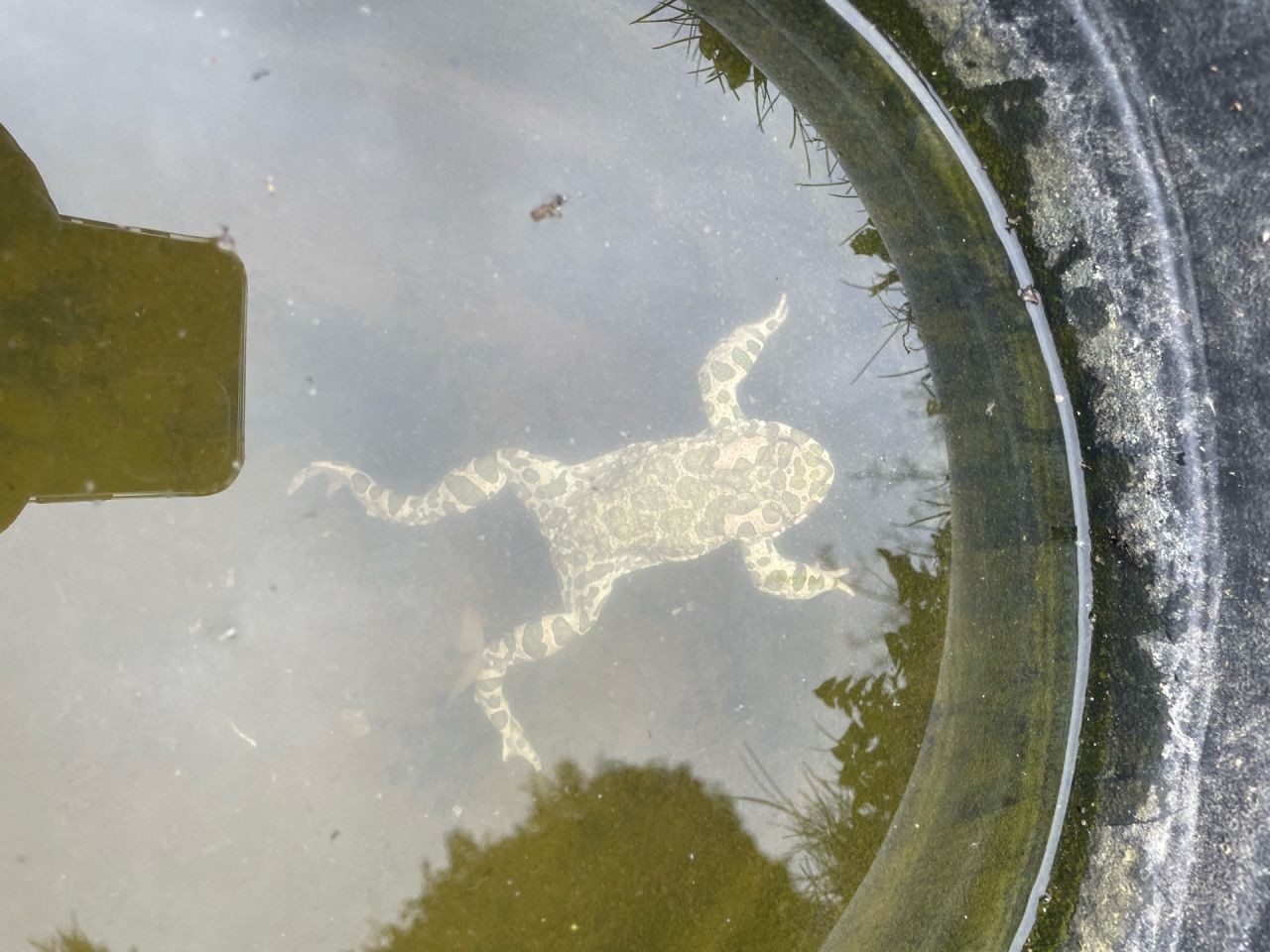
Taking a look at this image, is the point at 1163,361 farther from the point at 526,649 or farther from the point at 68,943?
the point at 68,943

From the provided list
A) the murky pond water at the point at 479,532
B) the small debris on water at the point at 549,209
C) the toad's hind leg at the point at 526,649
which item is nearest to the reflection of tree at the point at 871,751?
the murky pond water at the point at 479,532

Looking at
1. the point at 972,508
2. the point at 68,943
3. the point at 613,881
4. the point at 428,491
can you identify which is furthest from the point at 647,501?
the point at 68,943

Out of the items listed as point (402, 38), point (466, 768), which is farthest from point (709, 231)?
point (466, 768)

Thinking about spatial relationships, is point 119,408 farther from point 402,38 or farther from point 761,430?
point 761,430

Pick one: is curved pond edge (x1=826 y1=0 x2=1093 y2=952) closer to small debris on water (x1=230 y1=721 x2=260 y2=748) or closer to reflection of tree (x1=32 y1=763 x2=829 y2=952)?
reflection of tree (x1=32 y1=763 x2=829 y2=952)

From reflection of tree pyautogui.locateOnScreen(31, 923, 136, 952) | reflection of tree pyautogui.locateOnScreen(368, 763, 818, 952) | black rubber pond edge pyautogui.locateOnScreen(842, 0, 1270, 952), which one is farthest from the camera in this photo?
reflection of tree pyautogui.locateOnScreen(368, 763, 818, 952)

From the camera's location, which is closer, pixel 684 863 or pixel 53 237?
pixel 53 237

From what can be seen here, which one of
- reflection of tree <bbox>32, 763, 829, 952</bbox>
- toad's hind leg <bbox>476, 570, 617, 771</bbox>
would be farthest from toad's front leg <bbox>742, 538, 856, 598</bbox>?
reflection of tree <bbox>32, 763, 829, 952</bbox>
